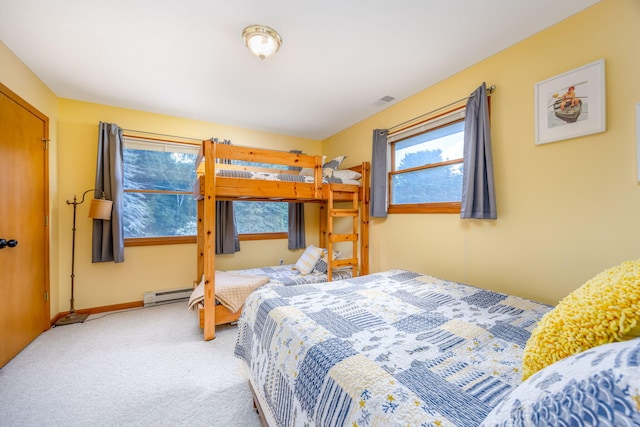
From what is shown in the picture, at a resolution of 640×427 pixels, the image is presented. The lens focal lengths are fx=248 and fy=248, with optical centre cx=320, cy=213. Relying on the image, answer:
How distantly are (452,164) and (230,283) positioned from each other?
8.62 ft

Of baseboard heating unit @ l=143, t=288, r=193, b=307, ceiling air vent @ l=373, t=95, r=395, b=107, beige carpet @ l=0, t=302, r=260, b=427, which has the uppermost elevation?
ceiling air vent @ l=373, t=95, r=395, b=107

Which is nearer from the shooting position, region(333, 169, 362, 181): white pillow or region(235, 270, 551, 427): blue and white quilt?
region(235, 270, 551, 427): blue and white quilt

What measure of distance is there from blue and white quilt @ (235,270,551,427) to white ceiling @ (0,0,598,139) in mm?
1923

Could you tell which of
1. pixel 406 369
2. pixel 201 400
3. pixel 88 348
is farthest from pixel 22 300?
pixel 406 369

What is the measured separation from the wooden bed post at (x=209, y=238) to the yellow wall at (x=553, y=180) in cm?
224

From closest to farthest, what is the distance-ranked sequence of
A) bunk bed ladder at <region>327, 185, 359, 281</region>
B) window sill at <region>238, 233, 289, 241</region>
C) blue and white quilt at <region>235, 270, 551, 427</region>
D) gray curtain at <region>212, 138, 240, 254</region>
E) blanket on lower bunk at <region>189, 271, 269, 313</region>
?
blue and white quilt at <region>235, 270, 551, 427</region> < blanket on lower bunk at <region>189, 271, 269, 313</region> < bunk bed ladder at <region>327, 185, 359, 281</region> < gray curtain at <region>212, 138, 240, 254</region> < window sill at <region>238, 233, 289, 241</region>

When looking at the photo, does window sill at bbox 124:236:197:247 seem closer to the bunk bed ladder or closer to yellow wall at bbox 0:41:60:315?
yellow wall at bbox 0:41:60:315

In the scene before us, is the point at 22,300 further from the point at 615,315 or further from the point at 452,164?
the point at 452,164

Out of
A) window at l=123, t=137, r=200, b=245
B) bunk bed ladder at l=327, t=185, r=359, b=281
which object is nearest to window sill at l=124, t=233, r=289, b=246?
window at l=123, t=137, r=200, b=245

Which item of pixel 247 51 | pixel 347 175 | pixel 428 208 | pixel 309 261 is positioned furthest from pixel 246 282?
pixel 247 51

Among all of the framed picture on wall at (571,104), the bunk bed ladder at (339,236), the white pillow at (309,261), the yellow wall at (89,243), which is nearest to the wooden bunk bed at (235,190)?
the bunk bed ladder at (339,236)

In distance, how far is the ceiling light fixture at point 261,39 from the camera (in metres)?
1.81

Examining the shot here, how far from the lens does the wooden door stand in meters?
1.99

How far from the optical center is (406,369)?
893 millimetres
